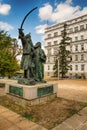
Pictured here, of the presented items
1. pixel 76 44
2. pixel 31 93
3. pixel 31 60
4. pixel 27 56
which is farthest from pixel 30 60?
pixel 76 44

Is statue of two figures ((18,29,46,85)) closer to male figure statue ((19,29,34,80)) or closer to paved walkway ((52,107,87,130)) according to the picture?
male figure statue ((19,29,34,80))

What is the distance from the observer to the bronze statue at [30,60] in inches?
311

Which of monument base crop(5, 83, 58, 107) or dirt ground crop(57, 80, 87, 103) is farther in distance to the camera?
dirt ground crop(57, 80, 87, 103)

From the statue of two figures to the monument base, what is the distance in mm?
578

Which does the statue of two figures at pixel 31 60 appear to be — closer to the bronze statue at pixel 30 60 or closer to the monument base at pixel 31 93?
the bronze statue at pixel 30 60

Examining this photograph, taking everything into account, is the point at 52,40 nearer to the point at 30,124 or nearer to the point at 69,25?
the point at 69,25

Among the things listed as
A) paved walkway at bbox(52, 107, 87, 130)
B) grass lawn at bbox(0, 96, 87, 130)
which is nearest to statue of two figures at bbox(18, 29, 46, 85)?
grass lawn at bbox(0, 96, 87, 130)

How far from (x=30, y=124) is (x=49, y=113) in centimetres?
134

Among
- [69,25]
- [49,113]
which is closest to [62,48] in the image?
[69,25]

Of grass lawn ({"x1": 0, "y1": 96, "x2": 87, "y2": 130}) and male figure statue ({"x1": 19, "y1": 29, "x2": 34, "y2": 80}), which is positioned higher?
male figure statue ({"x1": 19, "y1": 29, "x2": 34, "y2": 80})

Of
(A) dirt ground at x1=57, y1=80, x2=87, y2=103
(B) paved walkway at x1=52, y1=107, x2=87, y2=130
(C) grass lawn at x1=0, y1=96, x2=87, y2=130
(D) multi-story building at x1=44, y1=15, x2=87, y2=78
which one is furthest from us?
(D) multi-story building at x1=44, y1=15, x2=87, y2=78

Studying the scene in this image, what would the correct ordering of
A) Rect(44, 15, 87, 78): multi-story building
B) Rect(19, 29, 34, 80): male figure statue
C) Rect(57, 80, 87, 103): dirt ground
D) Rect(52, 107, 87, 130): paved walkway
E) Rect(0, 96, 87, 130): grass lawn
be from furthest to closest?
1. Rect(44, 15, 87, 78): multi-story building
2. Rect(57, 80, 87, 103): dirt ground
3. Rect(19, 29, 34, 80): male figure statue
4. Rect(0, 96, 87, 130): grass lawn
5. Rect(52, 107, 87, 130): paved walkway

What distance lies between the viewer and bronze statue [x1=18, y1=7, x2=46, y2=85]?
311 inches

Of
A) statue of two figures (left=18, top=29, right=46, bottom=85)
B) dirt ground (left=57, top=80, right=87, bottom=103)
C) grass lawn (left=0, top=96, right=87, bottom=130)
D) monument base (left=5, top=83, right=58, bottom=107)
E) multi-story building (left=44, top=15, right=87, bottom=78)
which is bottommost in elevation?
dirt ground (left=57, top=80, right=87, bottom=103)
